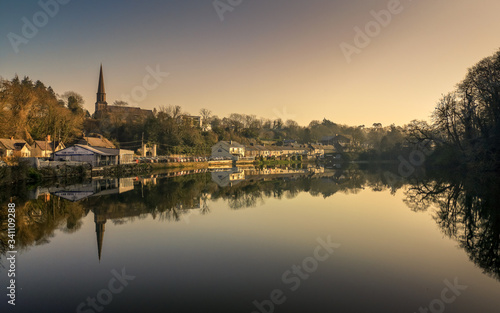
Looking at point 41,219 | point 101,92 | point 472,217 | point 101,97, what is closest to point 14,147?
→ point 41,219

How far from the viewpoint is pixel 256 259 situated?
7871 mm

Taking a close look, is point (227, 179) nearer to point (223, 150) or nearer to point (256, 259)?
point (256, 259)

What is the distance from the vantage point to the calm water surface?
5672 mm

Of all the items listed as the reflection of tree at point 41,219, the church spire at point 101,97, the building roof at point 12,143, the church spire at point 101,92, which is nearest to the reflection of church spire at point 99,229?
the reflection of tree at point 41,219

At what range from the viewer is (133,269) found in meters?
7.25

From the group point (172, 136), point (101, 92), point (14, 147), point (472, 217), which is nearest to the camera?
point (472, 217)

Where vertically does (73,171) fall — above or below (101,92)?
below

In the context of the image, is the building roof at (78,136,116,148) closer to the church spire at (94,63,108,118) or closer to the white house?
the white house

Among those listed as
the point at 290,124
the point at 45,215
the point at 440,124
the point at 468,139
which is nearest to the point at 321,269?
the point at 45,215

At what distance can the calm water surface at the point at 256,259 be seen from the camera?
567 cm

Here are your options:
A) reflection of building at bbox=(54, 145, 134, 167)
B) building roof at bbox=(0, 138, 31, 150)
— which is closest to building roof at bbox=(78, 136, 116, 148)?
building roof at bbox=(0, 138, 31, 150)

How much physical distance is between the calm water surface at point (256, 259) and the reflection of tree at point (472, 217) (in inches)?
2.6

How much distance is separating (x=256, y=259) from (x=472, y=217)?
10435 millimetres

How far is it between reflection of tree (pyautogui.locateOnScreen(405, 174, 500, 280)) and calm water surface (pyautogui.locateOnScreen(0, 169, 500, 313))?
7cm
